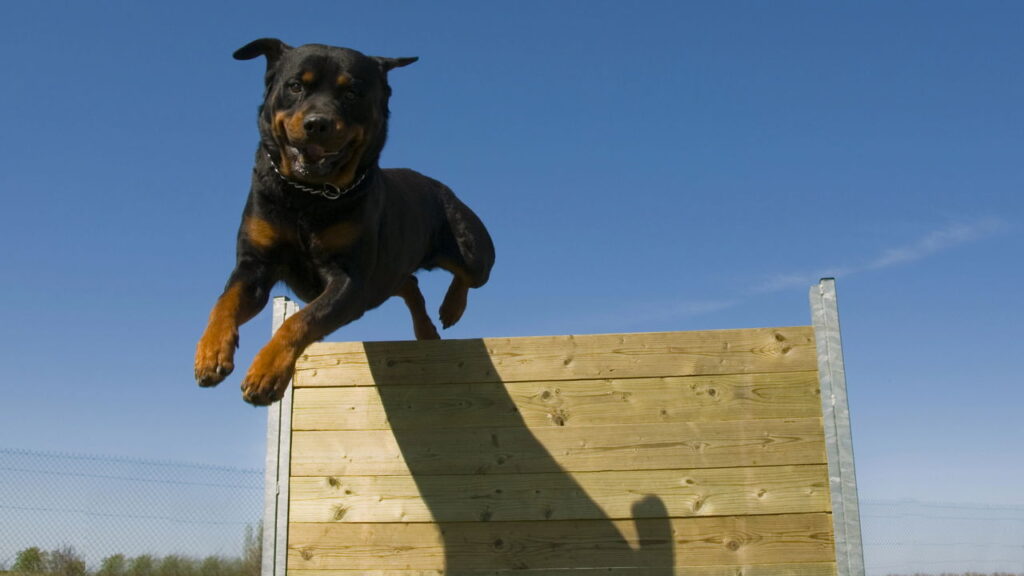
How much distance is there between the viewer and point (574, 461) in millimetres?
3297

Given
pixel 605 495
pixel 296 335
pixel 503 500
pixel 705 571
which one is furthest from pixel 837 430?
pixel 296 335

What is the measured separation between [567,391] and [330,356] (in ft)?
3.33

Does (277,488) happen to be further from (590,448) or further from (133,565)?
(133,565)

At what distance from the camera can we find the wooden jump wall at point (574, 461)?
3201 millimetres

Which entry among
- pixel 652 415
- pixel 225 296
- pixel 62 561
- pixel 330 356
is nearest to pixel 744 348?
pixel 652 415

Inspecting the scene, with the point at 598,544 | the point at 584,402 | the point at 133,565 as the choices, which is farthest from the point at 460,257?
the point at 133,565

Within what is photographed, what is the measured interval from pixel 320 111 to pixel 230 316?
0.77 m

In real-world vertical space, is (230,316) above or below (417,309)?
below

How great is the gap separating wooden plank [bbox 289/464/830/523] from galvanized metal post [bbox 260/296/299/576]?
11.9 inches

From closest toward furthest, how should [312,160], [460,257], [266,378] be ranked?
[266,378], [312,160], [460,257]

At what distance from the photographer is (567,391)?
3.40 meters

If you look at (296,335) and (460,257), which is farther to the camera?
(460,257)

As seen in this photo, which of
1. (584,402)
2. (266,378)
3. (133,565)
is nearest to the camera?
(266,378)

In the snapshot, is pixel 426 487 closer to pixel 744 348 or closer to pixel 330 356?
pixel 330 356
